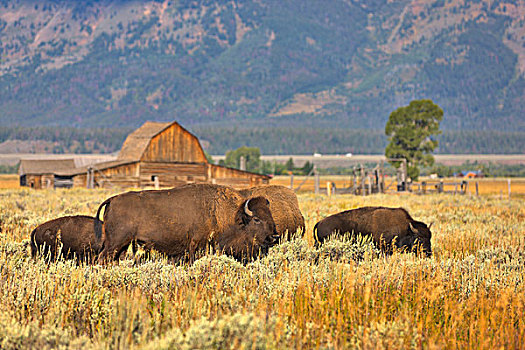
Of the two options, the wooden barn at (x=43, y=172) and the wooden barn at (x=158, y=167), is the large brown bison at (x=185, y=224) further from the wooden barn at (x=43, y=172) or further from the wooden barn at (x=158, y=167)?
the wooden barn at (x=43, y=172)

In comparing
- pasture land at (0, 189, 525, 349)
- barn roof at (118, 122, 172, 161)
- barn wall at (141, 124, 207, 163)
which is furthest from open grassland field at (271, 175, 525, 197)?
pasture land at (0, 189, 525, 349)

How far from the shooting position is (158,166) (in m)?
49.0

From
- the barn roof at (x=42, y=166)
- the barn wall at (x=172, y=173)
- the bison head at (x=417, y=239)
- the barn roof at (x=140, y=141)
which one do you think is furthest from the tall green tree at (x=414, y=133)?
the bison head at (x=417, y=239)

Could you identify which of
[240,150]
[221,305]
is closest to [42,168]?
[221,305]

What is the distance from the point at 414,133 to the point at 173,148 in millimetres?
27803

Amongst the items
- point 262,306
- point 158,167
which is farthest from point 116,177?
point 262,306

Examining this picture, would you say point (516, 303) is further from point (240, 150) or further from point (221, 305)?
point (240, 150)

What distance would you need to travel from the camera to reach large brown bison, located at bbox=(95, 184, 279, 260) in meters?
7.79

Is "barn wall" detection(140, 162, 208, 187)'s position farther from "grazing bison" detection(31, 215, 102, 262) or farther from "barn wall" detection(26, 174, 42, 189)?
"grazing bison" detection(31, 215, 102, 262)

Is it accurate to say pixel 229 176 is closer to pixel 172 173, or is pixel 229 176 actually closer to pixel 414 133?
pixel 172 173

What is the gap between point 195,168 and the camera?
51.6 m

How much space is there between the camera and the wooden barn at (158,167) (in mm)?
46688

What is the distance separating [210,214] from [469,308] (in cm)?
450

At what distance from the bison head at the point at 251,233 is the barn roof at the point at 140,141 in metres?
41.0
